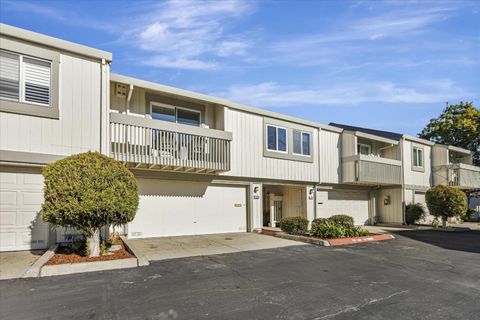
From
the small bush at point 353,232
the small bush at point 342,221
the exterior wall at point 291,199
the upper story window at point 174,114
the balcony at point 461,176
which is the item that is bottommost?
the small bush at point 353,232

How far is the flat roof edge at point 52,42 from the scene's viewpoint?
30.6 ft

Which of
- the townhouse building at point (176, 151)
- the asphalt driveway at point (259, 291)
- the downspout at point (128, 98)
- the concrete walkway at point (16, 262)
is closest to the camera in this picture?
the asphalt driveway at point (259, 291)

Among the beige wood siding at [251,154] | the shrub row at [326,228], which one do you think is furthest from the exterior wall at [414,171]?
the shrub row at [326,228]

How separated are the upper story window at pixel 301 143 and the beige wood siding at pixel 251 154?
66cm

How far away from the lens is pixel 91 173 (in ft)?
25.5

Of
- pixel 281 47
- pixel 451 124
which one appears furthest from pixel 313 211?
pixel 451 124

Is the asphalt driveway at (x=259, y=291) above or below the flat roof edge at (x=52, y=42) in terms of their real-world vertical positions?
below

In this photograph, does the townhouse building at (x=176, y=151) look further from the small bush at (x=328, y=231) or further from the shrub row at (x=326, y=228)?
the small bush at (x=328, y=231)

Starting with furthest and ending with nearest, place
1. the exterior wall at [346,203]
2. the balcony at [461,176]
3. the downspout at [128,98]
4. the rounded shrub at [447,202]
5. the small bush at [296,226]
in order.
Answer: the balcony at [461,176] → the rounded shrub at [447,202] → the exterior wall at [346,203] → the small bush at [296,226] → the downspout at [128,98]

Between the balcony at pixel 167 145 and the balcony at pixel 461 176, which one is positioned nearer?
the balcony at pixel 167 145

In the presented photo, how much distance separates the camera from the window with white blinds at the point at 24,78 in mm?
9320

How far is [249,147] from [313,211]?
5.27 meters

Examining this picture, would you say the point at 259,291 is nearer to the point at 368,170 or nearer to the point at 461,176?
the point at 368,170

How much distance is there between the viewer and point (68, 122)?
33.3 ft
